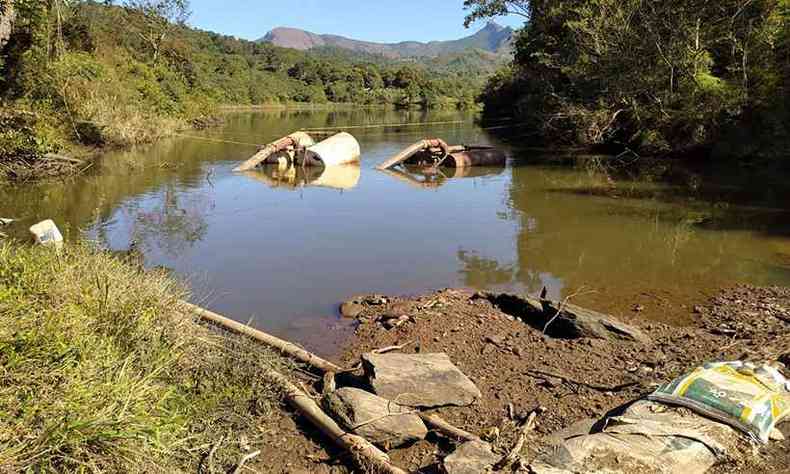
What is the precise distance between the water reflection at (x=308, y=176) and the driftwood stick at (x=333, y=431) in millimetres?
12391

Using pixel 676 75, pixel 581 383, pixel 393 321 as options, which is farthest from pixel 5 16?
pixel 676 75

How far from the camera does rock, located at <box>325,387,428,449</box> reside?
4.11 m

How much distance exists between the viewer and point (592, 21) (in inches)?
945

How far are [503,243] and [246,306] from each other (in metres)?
5.14

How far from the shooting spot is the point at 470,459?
364cm

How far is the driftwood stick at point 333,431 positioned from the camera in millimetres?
3754

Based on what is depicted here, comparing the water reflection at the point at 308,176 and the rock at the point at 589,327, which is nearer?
the rock at the point at 589,327

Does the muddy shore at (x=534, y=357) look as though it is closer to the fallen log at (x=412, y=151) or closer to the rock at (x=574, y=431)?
the rock at (x=574, y=431)

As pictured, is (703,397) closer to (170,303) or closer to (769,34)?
(170,303)

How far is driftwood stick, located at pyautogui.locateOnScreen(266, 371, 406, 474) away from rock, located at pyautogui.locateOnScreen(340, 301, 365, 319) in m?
2.21

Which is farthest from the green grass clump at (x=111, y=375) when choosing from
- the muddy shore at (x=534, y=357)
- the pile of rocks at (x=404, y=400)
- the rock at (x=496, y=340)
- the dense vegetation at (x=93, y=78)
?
the dense vegetation at (x=93, y=78)

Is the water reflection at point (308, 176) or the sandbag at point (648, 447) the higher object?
the water reflection at point (308, 176)

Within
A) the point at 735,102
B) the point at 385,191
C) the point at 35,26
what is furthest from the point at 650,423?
the point at 735,102

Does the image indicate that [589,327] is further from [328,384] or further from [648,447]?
[328,384]
